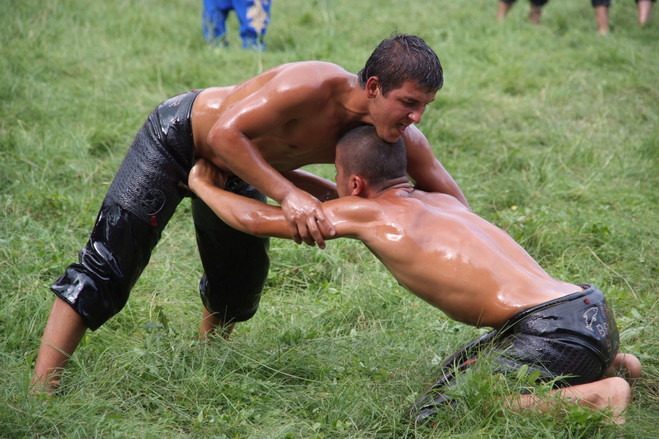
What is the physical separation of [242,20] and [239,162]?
5.00 meters

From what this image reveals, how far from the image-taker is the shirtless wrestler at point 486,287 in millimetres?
2818

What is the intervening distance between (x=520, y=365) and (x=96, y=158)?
381cm

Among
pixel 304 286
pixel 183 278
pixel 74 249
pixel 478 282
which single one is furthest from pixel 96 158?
pixel 478 282

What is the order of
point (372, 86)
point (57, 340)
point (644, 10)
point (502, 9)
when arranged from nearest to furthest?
point (372, 86) < point (57, 340) < point (502, 9) < point (644, 10)

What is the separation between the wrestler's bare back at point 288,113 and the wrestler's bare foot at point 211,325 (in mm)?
757

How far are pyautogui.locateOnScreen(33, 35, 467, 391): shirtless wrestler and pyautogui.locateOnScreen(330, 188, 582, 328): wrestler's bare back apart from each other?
224 millimetres

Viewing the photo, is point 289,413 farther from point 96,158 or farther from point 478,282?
point 96,158

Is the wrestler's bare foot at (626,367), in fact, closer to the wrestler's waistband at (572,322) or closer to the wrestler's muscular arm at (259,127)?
the wrestler's waistband at (572,322)

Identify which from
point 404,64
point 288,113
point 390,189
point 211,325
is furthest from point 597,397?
point 211,325

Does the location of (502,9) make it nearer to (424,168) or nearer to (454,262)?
(424,168)

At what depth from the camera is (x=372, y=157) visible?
3.08m

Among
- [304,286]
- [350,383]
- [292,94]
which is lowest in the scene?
[304,286]

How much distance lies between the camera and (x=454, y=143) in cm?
617

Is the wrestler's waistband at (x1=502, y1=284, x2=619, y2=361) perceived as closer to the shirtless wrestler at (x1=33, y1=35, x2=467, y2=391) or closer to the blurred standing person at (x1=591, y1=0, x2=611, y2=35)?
the shirtless wrestler at (x1=33, y1=35, x2=467, y2=391)
